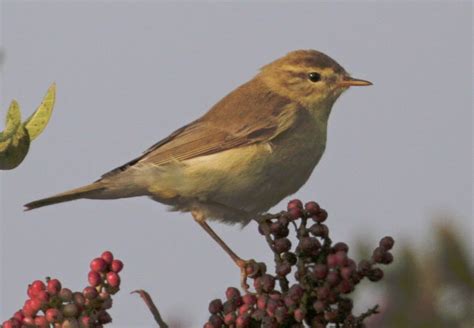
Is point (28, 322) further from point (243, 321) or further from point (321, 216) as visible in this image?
point (321, 216)

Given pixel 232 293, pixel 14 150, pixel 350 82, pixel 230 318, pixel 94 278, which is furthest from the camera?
pixel 350 82

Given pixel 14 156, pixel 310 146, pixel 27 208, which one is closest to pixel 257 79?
pixel 310 146

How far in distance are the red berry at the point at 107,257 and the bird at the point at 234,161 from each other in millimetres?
1933

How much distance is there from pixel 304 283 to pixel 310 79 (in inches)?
143

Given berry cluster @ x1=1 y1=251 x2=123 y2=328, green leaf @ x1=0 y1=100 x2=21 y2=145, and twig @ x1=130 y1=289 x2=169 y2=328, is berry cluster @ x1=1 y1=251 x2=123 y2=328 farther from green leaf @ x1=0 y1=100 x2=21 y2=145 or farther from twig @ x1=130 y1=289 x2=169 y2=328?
green leaf @ x1=0 y1=100 x2=21 y2=145

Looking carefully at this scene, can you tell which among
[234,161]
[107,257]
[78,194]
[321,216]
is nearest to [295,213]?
[321,216]

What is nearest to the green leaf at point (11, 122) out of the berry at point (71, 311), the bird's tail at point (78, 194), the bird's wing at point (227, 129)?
the berry at point (71, 311)

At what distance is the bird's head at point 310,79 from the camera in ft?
21.7

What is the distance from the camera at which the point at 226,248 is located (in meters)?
5.70

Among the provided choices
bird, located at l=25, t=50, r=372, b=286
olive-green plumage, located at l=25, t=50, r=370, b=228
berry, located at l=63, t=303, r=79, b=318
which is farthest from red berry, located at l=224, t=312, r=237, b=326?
olive-green plumage, located at l=25, t=50, r=370, b=228

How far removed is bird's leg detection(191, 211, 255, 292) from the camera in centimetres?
468

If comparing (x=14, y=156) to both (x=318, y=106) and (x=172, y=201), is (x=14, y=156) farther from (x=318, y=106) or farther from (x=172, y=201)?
(x=318, y=106)

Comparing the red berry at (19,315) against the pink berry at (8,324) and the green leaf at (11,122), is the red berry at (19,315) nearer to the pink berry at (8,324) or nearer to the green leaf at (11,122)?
the pink berry at (8,324)

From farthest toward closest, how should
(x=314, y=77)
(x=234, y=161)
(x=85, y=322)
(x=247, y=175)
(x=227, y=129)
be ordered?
(x=314, y=77) < (x=227, y=129) < (x=234, y=161) < (x=247, y=175) < (x=85, y=322)
